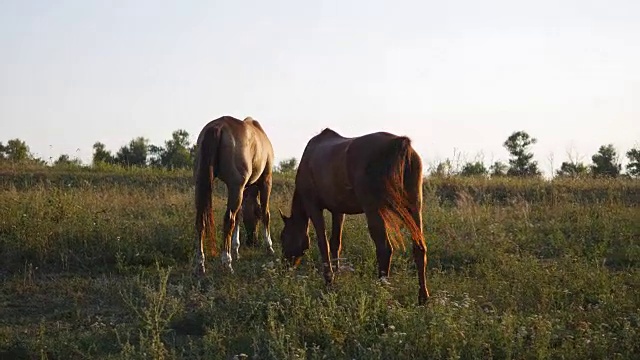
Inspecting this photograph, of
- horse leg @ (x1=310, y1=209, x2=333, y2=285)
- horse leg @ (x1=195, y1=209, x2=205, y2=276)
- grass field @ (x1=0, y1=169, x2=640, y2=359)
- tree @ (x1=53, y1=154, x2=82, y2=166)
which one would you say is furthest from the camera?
tree @ (x1=53, y1=154, x2=82, y2=166)

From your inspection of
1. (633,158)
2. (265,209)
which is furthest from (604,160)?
(265,209)

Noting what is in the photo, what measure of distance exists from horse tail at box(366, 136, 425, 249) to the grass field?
60 cm

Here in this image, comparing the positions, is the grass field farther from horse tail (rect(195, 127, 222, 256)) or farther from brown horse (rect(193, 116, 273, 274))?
horse tail (rect(195, 127, 222, 256))

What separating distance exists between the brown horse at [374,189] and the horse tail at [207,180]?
1.20 m

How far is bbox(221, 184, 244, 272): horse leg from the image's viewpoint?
908 cm

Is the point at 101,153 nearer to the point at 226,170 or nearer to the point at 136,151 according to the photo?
the point at 136,151

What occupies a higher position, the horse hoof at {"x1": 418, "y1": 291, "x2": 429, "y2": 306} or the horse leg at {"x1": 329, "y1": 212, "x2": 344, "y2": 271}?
the horse leg at {"x1": 329, "y1": 212, "x2": 344, "y2": 271}

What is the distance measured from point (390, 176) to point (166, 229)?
13.7 feet

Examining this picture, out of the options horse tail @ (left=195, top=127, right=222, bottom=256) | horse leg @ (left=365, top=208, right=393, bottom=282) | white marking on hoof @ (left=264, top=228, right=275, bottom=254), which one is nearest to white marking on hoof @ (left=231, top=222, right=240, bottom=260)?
white marking on hoof @ (left=264, top=228, right=275, bottom=254)

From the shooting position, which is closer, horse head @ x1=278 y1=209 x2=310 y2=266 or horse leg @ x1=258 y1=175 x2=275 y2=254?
horse head @ x1=278 y1=209 x2=310 y2=266

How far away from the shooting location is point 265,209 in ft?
35.3

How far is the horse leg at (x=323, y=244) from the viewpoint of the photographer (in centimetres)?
775

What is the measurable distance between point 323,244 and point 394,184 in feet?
4.41

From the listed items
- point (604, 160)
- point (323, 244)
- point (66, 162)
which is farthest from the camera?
point (604, 160)
